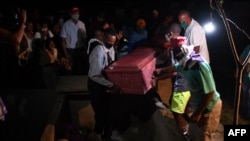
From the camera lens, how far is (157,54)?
6562 millimetres

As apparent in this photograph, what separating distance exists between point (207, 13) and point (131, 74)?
919 centimetres

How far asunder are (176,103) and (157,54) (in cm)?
158

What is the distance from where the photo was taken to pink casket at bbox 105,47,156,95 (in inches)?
205

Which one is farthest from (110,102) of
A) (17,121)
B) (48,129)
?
(17,121)

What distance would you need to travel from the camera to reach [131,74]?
524cm

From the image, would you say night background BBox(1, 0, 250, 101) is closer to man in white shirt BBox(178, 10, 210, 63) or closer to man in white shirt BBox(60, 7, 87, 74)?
→ man in white shirt BBox(60, 7, 87, 74)

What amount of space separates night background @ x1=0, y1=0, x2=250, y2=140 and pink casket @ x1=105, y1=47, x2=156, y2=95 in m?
3.30

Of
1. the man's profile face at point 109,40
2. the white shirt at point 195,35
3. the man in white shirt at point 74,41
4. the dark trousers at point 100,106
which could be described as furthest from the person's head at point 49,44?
the white shirt at point 195,35

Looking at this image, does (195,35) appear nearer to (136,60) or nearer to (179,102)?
(136,60)

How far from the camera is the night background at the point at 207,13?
32.2 ft

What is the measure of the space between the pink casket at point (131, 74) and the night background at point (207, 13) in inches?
130

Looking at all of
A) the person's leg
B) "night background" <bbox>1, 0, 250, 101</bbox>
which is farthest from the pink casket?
"night background" <bbox>1, 0, 250, 101</bbox>

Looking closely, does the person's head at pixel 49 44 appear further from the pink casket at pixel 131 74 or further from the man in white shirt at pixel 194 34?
the man in white shirt at pixel 194 34

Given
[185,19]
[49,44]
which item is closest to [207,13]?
[185,19]
